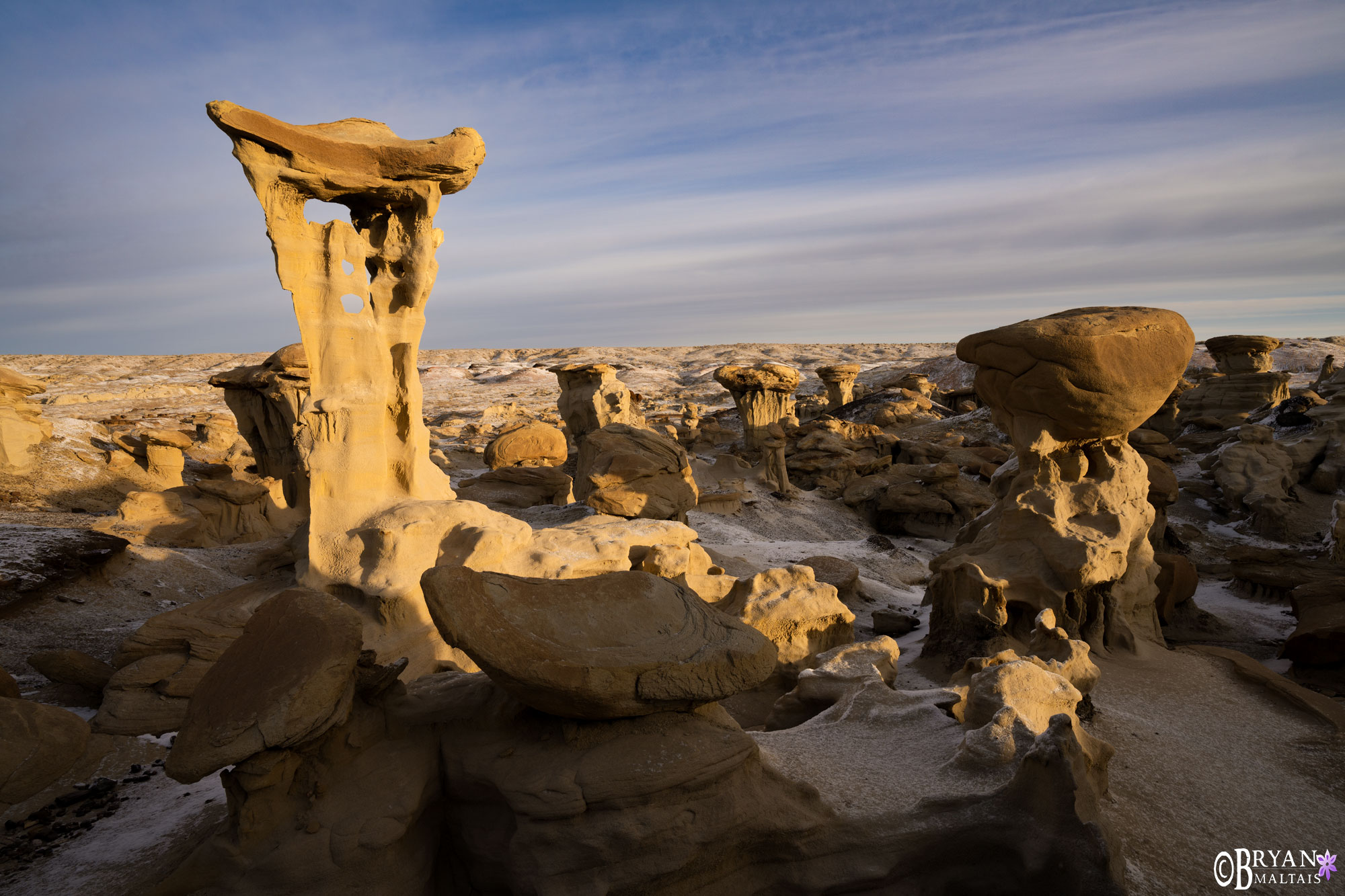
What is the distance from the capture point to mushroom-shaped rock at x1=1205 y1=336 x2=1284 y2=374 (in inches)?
929

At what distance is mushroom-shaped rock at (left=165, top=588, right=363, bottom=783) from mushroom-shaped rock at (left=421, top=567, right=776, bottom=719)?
0.51 meters

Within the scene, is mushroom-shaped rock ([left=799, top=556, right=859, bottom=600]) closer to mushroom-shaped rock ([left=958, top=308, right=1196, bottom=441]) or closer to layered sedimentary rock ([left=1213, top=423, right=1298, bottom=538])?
mushroom-shaped rock ([left=958, top=308, right=1196, bottom=441])

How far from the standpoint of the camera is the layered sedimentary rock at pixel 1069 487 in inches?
243

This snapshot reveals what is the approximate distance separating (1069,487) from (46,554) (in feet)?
34.6

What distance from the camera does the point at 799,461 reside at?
63.2ft

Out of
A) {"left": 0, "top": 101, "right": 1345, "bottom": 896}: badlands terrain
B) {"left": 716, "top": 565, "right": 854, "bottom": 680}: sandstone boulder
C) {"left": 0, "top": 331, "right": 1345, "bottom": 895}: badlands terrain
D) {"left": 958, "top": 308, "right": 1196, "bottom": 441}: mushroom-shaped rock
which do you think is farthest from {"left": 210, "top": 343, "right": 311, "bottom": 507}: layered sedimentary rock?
{"left": 958, "top": 308, "right": 1196, "bottom": 441}: mushroom-shaped rock

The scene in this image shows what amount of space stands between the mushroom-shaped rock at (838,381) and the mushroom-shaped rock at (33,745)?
27.1m

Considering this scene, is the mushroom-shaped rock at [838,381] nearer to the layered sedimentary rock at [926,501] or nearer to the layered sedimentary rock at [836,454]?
the layered sedimentary rock at [836,454]

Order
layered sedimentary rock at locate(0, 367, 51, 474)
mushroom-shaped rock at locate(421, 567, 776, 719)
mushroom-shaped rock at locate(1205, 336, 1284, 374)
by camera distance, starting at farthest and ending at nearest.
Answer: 1. mushroom-shaped rock at locate(1205, 336, 1284, 374)
2. layered sedimentary rock at locate(0, 367, 51, 474)
3. mushroom-shaped rock at locate(421, 567, 776, 719)

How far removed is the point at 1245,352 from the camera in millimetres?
23984

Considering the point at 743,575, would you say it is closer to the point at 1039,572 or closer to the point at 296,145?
the point at 1039,572

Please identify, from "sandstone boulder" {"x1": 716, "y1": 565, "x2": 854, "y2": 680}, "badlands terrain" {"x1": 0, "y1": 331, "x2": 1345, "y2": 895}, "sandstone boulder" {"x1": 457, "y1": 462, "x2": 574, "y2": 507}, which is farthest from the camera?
"sandstone boulder" {"x1": 457, "y1": 462, "x2": 574, "y2": 507}

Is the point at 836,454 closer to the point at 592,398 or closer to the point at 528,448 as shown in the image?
the point at 592,398

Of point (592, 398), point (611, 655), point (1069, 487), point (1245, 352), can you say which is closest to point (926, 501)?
point (592, 398)
